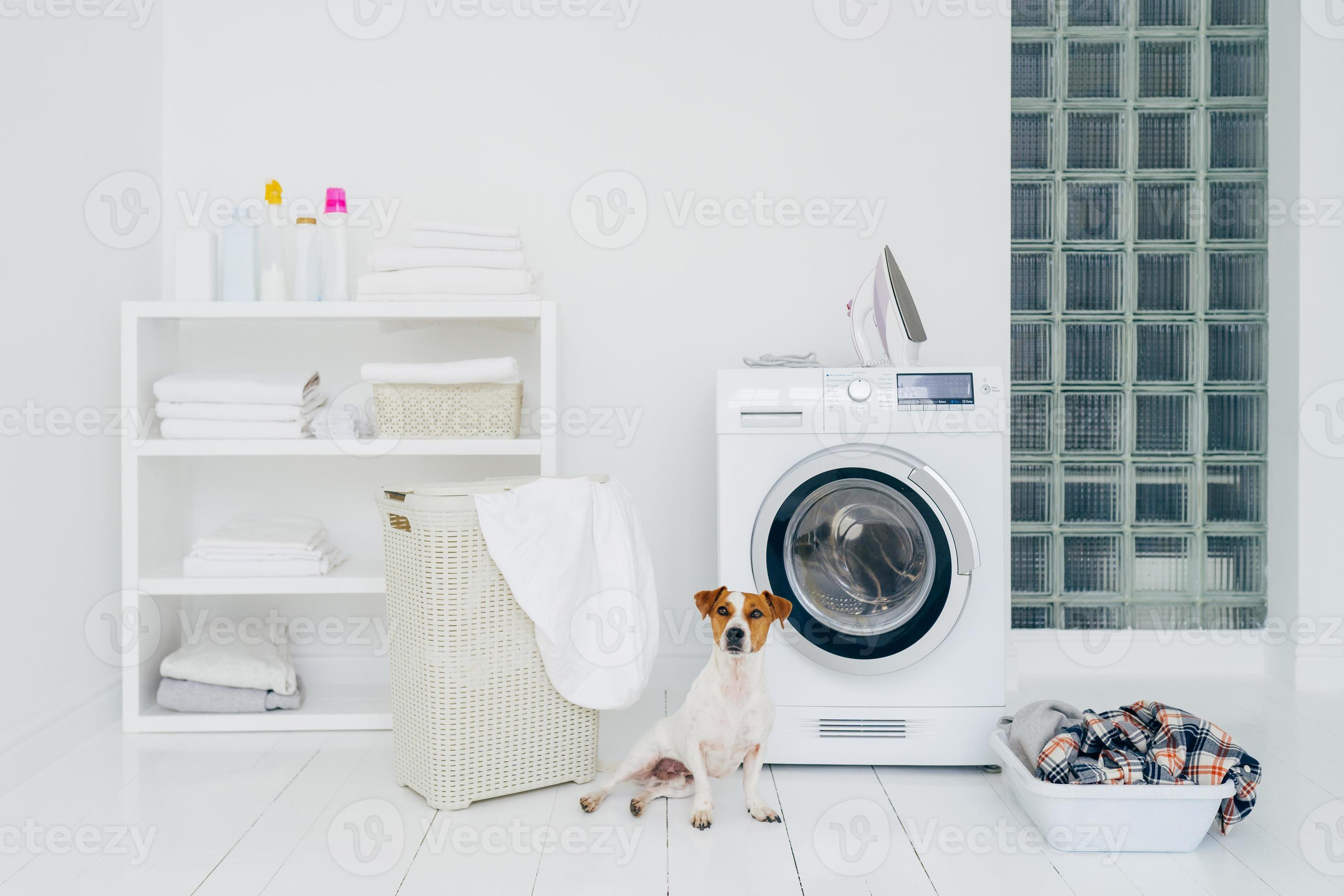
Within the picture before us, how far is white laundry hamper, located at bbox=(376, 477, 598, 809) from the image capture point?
1.73 metres

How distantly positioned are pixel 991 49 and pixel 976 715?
1.75 meters

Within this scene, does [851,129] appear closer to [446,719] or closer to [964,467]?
[964,467]

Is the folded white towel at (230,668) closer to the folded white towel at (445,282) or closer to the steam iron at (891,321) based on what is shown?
the folded white towel at (445,282)

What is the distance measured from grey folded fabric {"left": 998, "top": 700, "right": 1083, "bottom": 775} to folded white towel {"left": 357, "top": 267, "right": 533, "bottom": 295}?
4.61 ft

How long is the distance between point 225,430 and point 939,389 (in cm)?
160

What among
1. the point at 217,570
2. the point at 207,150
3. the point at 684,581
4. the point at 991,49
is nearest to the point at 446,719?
the point at 217,570

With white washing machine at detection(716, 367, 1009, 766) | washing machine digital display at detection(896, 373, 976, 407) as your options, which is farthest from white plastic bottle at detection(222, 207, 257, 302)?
washing machine digital display at detection(896, 373, 976, 407)

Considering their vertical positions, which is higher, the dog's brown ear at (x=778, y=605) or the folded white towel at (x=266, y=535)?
the folded white towel at (x=266, y=535)

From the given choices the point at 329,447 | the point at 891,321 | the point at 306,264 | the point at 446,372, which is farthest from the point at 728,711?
the point at 306,264

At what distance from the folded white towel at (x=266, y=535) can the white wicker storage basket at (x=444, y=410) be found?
31 cm

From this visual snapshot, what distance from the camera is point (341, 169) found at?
99.8 inches

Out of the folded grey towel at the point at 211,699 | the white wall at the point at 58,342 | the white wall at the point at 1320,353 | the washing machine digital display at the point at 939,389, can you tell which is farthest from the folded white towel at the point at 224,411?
the white wall at the point at 1320,353

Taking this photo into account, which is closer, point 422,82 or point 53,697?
point 53,697

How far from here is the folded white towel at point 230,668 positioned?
7.28 ft
